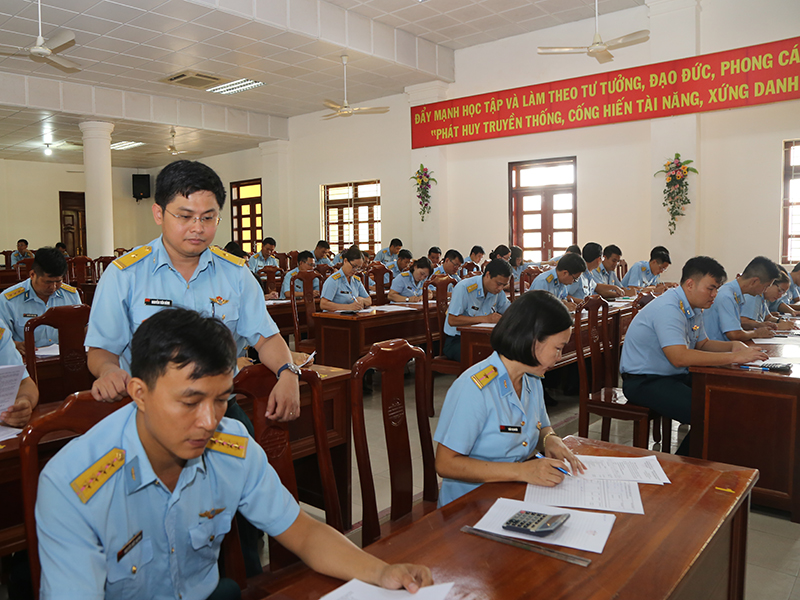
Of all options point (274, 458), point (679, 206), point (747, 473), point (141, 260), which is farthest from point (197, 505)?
point (679, 206)

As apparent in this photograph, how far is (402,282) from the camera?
6.52 m

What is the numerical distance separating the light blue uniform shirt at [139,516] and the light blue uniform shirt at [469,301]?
135 inches

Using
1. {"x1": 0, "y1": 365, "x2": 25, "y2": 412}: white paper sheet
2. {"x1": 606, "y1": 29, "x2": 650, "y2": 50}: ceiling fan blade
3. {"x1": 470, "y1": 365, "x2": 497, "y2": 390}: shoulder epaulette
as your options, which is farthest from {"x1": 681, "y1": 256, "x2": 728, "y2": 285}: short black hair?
{"x1": 606, "y1": 29, "x2": 650, "y2": 50}: ceiling fan blade

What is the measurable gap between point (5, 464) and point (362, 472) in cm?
103

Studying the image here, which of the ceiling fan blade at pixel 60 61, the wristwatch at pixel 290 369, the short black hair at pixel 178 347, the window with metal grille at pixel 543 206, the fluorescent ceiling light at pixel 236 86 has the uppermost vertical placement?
the fluorescent ceiling light at pixel 236 86

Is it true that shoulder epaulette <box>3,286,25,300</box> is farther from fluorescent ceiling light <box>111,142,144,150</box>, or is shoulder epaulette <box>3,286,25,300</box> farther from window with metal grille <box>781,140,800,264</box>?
fluorescent ceiling light <box>111,142,144,150</box>

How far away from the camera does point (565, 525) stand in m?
1.25

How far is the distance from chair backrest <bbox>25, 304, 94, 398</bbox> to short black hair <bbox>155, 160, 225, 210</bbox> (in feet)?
5.27

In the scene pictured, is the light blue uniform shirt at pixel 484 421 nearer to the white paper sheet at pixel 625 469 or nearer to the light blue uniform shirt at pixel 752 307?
the white paper sheet at pixel 625 469

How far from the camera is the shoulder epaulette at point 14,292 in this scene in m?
3.46

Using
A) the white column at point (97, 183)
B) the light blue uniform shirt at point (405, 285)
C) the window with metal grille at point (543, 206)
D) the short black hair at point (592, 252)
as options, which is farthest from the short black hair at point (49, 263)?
the white column at point (97, 183)

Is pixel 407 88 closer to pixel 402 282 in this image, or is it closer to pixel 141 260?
pixel 402 282

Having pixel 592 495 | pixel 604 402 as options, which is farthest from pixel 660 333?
pixel 592 495

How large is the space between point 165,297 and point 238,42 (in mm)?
6879
